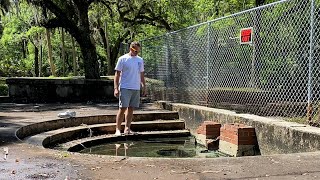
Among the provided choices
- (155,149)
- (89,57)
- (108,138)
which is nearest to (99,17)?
(89,57)

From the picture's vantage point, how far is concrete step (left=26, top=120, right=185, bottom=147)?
752 cm

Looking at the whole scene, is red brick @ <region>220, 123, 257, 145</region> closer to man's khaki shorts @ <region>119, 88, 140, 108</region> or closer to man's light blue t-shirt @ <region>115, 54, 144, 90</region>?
man's khaki shorts @ <region>119, 88, 140, 108</region>

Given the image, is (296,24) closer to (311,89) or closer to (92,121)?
(311,89)

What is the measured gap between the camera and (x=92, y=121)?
9625mm

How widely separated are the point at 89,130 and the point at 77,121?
569mm

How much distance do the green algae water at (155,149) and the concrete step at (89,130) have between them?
618 millimetres

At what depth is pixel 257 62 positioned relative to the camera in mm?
7645

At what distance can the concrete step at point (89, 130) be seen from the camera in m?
7.52

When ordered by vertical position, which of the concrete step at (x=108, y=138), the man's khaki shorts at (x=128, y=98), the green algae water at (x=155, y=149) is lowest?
the green algae water at (x=155, y=149)

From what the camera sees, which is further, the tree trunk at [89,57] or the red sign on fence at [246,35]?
the tree trunk at [89,57]

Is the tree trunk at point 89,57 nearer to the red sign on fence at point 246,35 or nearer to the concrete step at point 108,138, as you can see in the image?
the concrete step at point 108,138

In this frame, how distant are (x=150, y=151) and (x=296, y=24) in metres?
3.61

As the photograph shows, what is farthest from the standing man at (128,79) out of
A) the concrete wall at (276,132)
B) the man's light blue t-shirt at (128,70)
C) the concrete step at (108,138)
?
the concrete wall at (276,132)

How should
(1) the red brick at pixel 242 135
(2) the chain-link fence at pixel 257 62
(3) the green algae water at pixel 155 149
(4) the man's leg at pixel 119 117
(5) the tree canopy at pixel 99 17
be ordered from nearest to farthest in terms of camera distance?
(2) the chain-link fence at pixel 257 62
(1) the red brick at pixel 242 135
(3) the green algae water at pixel 155 149
(4) the man's leg at pixel 119 117
(5) the tree canopy at pixel 99 17
